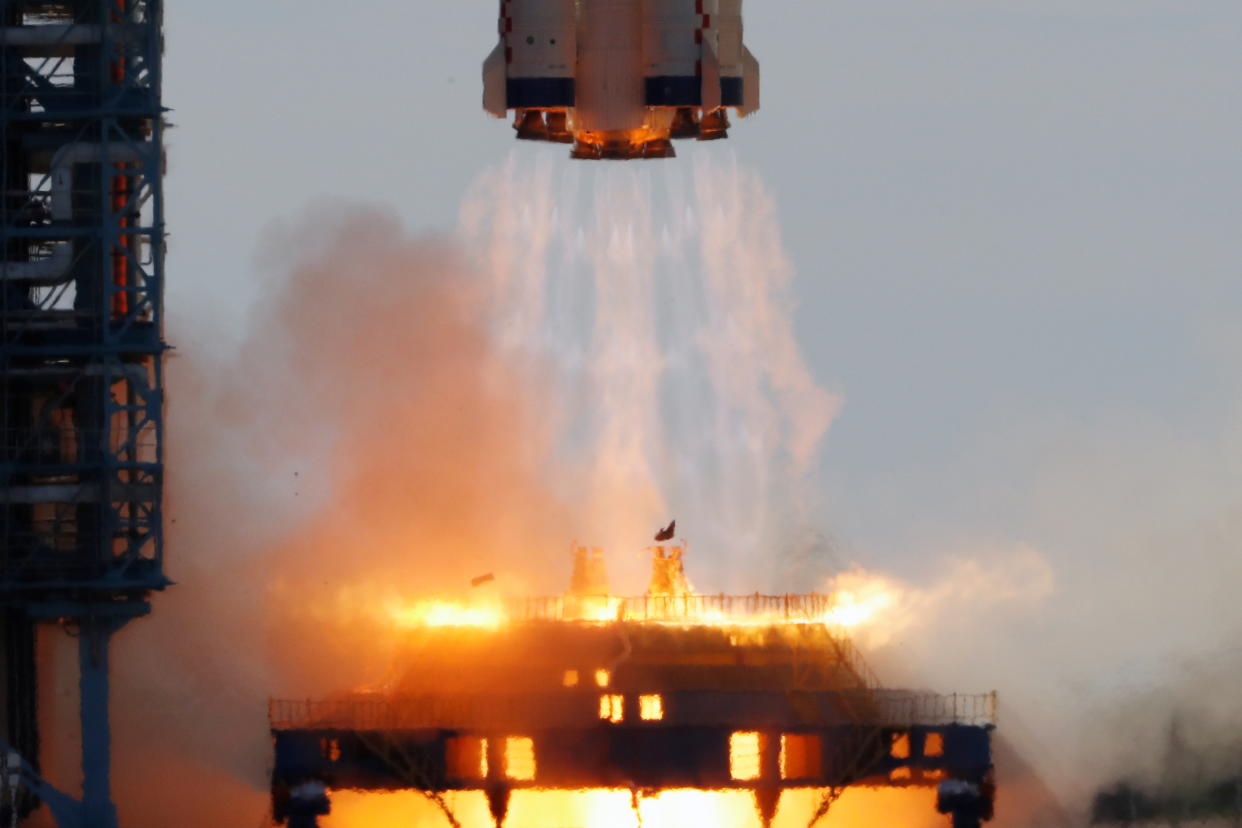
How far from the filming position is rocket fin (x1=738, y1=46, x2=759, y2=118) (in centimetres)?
9925

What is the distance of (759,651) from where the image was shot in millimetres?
92000

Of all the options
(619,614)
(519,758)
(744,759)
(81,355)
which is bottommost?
(744,759)

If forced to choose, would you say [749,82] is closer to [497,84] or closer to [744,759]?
[497,84]

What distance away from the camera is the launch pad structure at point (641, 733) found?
8925cm

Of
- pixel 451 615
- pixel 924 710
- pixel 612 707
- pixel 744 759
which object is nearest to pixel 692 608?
pixel 612 707

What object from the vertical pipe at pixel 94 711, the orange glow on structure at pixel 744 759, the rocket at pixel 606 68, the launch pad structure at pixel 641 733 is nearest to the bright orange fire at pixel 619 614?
the launch pad structure at pixel 641 733

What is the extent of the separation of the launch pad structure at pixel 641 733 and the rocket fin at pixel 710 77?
17.1 meters

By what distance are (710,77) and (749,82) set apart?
4124 millimetres

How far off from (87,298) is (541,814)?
20.8 meters

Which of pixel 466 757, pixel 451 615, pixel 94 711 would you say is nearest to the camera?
pixel 466 757

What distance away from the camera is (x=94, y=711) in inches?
3578

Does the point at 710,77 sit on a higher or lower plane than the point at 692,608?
higher

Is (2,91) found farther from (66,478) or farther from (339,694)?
(339,694)

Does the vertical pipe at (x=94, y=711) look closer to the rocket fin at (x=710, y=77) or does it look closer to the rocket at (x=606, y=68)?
the rocket at (x=606, y=68)
